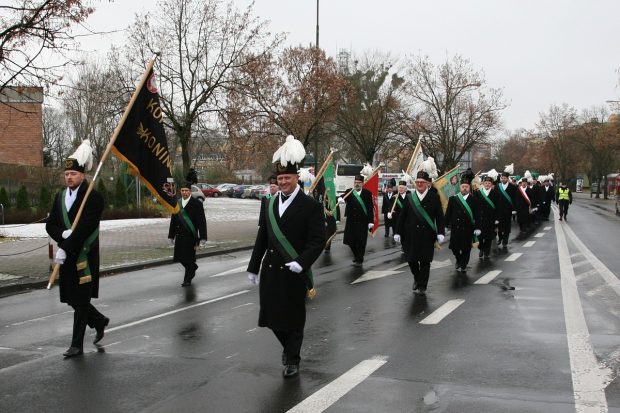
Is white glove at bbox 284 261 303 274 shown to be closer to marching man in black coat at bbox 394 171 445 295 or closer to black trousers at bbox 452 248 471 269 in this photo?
marching man in black coat at bbox 394 171 445 295

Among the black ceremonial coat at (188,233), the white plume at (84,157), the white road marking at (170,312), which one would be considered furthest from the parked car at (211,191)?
the white plume at (84,157)

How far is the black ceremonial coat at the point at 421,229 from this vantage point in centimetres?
1071

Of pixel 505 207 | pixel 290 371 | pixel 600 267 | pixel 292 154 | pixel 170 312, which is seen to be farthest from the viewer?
pixel 505 207

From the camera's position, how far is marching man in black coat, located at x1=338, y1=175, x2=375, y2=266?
1502 cm

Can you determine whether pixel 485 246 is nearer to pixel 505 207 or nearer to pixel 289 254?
pixel 505 207

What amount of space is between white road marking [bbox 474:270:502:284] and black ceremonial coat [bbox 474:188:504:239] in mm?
2396

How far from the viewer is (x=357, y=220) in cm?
1520

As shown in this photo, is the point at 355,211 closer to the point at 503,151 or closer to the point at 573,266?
the point at 573,266

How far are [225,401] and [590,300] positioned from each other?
665 cm

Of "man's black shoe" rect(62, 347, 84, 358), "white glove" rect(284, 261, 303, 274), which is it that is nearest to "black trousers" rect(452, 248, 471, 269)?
"white glove" rect(284, 261, 303, 274)

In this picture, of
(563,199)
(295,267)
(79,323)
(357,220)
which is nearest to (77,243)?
(79,323)

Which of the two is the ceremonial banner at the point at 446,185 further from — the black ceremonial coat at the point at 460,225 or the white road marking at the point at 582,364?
the white road marking at the point at 582,364

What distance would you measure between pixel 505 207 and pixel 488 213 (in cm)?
357

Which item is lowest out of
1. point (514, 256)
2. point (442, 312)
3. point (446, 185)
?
point (514, 256)
